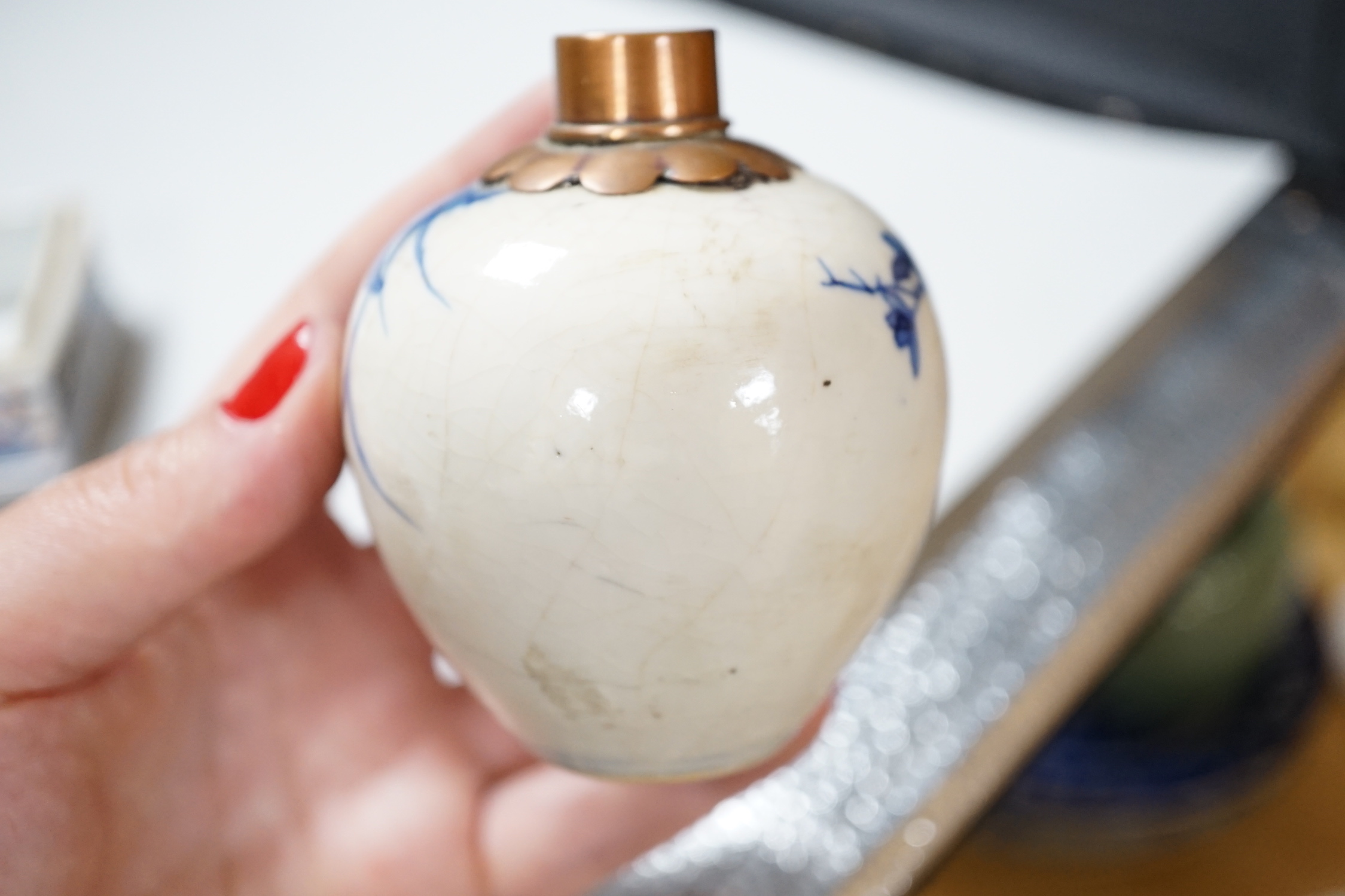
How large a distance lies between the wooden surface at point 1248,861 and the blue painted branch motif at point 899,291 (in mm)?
655

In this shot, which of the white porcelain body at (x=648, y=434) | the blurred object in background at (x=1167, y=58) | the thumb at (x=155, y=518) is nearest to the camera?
the white porcelain body at (x=648, y=434)

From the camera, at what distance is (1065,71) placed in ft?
4.02

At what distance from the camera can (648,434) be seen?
15.4 inches

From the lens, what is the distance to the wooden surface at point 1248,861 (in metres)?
0.98

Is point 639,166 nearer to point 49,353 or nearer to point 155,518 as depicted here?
point 155,518

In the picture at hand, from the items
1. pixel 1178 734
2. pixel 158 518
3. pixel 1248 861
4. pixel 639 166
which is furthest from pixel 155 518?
pixel 1248 861

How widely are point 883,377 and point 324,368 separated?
0.82 ft

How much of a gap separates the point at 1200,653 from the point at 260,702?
75 cm

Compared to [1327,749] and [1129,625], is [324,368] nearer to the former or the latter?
[1129,625]

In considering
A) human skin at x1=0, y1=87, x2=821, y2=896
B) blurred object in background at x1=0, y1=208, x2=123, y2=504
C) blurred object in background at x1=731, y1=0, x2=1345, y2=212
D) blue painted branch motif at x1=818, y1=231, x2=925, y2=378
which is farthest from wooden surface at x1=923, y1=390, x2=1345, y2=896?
blurred object in background at x1=0, y1=208, x2=123, y2=504

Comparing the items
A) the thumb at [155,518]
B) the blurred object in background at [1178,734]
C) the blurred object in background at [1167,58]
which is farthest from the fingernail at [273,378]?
the blurred object in background at [1167,58]

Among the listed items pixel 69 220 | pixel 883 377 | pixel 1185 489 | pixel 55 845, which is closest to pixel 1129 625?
pixel 1185 489

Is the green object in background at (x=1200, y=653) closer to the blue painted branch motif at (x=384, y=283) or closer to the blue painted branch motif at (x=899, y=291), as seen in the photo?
the blue painted branch motif at (x=899, y=291)

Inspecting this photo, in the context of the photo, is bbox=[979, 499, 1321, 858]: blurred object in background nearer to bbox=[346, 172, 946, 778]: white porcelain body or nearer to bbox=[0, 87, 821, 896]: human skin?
bbox=[0, 87, 821, 896]: human skin
